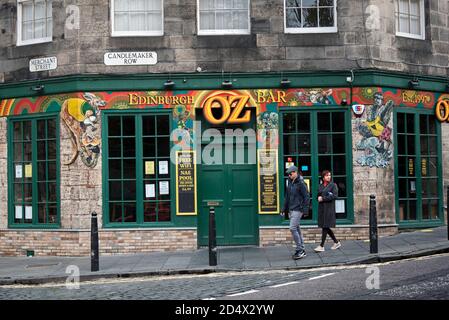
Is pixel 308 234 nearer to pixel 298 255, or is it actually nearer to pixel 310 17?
pixel 298 255

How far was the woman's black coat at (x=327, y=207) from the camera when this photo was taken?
14859 millimetres

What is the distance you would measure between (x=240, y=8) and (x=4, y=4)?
5862 millimetres

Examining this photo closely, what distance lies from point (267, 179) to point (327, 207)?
82.1 inches

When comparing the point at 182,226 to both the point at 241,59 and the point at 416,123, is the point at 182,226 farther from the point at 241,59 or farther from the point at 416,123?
the point at 416,123

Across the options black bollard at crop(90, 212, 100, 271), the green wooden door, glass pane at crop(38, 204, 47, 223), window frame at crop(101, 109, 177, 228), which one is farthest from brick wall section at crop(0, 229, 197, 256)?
black bollard at crop(90, 212, 100, 271)

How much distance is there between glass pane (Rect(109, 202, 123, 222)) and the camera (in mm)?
16594

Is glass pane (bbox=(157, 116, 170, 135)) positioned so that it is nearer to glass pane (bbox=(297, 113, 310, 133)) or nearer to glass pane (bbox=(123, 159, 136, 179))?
glass pane (bbox=(123, 159, 136, 179))

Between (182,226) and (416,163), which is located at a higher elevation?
(416,163)

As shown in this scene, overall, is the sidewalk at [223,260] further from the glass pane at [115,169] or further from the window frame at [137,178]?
the glass pane at [115,169]

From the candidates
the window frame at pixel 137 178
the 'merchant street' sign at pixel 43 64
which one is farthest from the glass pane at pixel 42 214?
the 'merchant street' sign at pixel 43 64

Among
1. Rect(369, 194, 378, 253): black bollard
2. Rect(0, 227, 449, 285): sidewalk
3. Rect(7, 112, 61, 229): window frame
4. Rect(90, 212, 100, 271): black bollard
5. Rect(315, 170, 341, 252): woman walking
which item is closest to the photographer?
Rect(0, 227, 449, 285): sidewalk

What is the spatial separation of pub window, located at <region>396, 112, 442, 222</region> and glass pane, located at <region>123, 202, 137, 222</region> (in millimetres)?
6145

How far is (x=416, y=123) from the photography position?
57.4 ft
